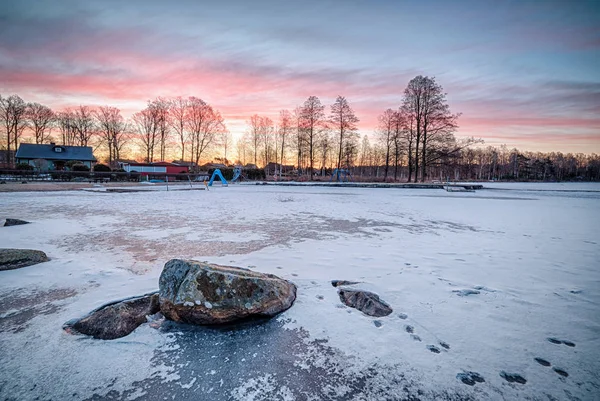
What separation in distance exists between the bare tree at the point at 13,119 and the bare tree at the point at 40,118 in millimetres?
1074

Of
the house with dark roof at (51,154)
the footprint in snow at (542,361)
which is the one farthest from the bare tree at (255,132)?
the footprint in snow at (542,361)

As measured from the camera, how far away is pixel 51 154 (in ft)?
148

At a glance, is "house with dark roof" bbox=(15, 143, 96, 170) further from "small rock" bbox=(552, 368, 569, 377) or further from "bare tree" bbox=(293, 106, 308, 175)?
"small rock" bbox=(552, 368, 569, 377)

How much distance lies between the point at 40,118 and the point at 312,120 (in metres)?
51.4

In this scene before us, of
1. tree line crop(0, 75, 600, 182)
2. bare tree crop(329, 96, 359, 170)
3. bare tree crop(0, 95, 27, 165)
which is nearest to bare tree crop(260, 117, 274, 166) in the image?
tree line crop(0, 75, 600, 182)

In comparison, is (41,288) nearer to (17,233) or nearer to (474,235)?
(17,233)

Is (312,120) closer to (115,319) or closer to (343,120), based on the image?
(343,120)

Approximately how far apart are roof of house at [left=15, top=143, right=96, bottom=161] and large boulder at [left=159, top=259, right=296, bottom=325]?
58941 mm

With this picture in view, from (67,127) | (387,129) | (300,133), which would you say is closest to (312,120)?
(300,133)

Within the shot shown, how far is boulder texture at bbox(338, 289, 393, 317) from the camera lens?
2797 mm

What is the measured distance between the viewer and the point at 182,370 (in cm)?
197

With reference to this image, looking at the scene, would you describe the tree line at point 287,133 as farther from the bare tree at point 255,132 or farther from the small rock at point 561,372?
the small rock at point 561,372

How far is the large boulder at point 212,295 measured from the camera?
8.25 feet

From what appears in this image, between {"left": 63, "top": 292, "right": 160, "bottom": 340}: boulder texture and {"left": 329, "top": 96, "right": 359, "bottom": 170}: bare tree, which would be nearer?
{"left": 63, "top": 292, "right": 160, "bottom": 340}: boulder texture
